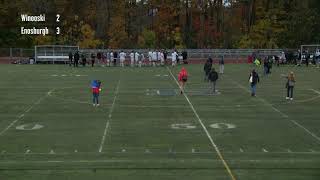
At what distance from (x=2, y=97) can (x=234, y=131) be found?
1434 centimetres

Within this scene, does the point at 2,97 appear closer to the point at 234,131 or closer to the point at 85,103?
the point at 85,103

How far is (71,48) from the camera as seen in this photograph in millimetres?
64625

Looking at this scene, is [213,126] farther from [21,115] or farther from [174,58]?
[174,58]

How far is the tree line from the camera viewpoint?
78250mm

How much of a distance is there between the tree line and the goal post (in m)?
9.02

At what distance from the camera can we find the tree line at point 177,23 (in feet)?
257

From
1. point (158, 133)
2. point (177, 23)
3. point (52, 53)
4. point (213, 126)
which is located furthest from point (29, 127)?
point (177, 23)

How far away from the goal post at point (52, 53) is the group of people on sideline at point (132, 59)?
96.9 inches

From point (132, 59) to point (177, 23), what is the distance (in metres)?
35.8

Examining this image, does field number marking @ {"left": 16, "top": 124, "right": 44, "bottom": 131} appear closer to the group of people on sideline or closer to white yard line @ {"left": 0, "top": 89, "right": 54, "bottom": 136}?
white yard line @ {"left": 0, "top": 89, "right": 54, "bottom": 136}

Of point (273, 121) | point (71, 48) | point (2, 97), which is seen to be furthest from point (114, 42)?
point (273, 121)

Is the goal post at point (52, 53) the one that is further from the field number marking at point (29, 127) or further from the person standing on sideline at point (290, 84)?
the field number marking at point (29, 127)
